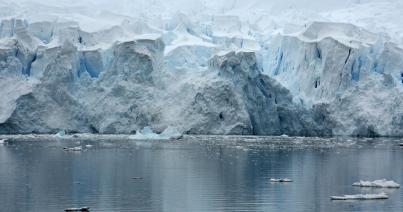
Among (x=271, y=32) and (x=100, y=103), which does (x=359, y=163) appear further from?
(x=271, y=32)

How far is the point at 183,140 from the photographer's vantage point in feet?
118

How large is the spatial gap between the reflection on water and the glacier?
559cm

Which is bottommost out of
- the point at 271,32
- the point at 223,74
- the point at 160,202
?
the point at 160,202

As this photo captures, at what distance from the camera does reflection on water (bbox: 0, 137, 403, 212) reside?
14062mm

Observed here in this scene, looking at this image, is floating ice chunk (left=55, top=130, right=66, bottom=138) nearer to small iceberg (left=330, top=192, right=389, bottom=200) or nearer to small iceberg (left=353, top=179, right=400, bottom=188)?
small iceberg (left=353, top=179, right=400, bottom=188)

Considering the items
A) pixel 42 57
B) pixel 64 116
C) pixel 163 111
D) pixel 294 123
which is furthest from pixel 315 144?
pixel 42 57

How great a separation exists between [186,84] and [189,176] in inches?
779

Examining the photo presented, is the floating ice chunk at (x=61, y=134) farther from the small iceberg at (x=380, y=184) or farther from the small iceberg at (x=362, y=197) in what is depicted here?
the small iceberg at (x=362, y=197)

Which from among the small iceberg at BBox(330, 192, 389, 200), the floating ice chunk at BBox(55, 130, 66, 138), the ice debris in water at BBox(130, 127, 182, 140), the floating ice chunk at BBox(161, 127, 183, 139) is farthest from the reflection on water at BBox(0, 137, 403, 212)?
the floating ice chunk at BBox(161, 127, 183, 139)

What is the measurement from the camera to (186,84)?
3841 cm

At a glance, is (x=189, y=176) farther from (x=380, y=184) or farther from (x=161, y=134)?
(x=161, y=134)

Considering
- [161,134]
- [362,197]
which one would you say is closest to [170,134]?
[161,134]

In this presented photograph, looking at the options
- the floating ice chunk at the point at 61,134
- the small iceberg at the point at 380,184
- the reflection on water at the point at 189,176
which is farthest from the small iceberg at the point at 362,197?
the floating ice chunk at the point at 61,134

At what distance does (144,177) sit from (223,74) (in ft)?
67.0
